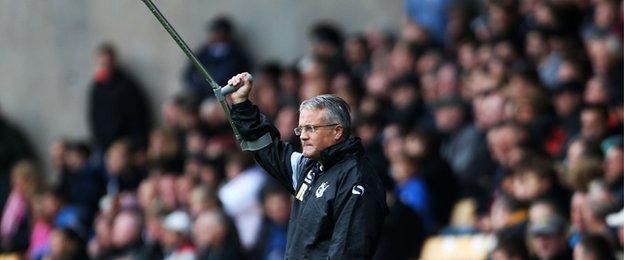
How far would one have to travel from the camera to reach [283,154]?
870cm

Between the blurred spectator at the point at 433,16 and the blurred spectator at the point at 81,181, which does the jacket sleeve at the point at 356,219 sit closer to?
the blurred spectator at the point at 433,16

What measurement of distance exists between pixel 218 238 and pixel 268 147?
17.2ft

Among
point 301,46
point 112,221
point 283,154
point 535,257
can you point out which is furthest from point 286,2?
point 283,154

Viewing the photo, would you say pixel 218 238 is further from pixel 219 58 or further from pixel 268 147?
pixel 268 147

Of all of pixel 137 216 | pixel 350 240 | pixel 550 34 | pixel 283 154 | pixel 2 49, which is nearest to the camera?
pixel 350 240

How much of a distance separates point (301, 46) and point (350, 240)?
10.2m

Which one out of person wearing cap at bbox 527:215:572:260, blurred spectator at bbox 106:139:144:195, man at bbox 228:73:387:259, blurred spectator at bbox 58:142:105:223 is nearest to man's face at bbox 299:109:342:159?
man at bbox 228:73:387:259

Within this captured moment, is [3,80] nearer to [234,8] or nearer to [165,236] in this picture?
[234,8]

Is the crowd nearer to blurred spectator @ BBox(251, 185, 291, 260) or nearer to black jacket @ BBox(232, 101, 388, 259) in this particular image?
blurred spectator @ BBox(251, 185, 291, 260)

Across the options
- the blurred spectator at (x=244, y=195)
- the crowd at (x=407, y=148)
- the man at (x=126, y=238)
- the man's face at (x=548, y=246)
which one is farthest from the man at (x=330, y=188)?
the man at (x=126, y=238)

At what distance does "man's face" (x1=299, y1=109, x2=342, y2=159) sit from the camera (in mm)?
8266

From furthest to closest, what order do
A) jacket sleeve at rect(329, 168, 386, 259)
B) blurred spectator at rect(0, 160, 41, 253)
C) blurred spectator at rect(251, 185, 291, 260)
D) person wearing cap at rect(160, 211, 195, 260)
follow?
blurred spectator at rect(0, 160, 41, 253) → person wearing cap at rect(160, 211, 195, 260) → blurred spectator at rect(251, 185, 291, 260) → jacket sleeve at rect(329, 168, 386, 259)

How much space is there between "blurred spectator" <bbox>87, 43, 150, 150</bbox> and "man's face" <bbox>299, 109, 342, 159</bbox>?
33.9 feet

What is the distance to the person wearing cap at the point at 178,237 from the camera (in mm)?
14648
